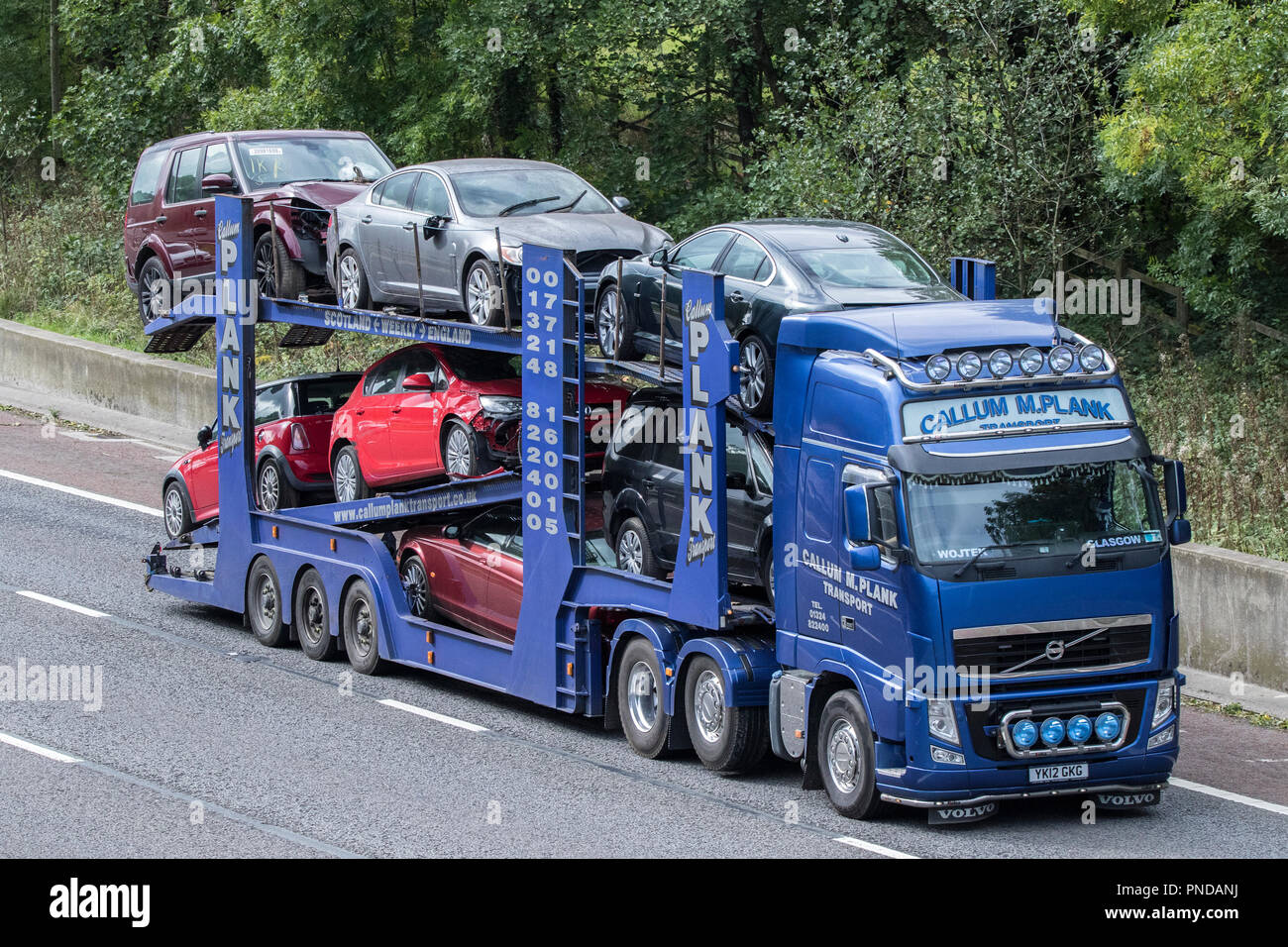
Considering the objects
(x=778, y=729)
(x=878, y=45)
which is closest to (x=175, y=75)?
(x=878, y=45)

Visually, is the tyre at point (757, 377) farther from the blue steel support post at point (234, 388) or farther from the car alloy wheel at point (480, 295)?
the blue steel support post at point (234, 388)

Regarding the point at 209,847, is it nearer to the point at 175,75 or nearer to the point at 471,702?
the point at 471,702

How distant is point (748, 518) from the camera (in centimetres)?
1220

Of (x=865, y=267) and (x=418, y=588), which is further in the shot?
(x=418, y=588)

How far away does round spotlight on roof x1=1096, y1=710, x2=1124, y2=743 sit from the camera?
1066cm

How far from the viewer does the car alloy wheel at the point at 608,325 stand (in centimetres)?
1289

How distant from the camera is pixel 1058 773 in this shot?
10.6 meters

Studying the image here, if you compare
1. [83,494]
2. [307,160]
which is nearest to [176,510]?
[83,494]

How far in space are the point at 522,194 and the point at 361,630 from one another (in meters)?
4.02

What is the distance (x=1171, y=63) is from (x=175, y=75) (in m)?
20.3

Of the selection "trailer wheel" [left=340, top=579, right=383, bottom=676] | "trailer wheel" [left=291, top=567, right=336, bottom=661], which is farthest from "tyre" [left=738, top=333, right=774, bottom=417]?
"trailer wheel" [left=291, top=567, right=336, bottom=661]

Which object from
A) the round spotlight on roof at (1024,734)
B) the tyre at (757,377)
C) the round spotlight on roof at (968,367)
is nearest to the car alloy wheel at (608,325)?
the tyre at (757,377)

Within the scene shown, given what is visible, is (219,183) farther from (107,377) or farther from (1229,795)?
(1229,795)

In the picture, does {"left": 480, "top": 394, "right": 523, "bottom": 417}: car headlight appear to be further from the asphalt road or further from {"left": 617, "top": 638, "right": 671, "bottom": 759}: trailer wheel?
{"left": 617, "top": 638, "right": 671, "bottom": 759}: trailer wheel
